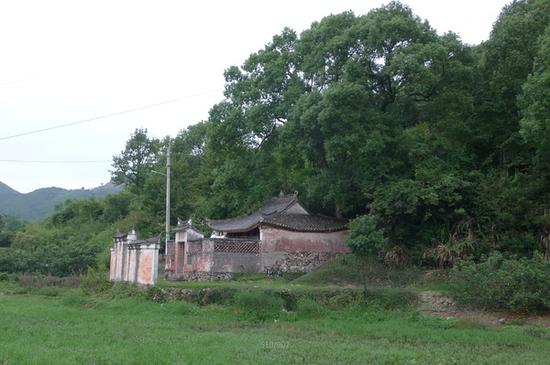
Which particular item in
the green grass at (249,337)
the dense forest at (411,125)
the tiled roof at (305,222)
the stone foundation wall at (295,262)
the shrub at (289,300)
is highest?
the dense forest at (411,125)

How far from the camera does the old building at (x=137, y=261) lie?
21.6 metres

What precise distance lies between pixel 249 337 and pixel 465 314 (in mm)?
6604

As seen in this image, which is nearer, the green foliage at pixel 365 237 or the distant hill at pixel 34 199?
the green foliage at pixel 365 237

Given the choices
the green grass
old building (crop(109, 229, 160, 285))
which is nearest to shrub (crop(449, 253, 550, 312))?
the green grass

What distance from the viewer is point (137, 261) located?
22875 mm

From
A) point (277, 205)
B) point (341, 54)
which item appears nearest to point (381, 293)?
point (341, 54)

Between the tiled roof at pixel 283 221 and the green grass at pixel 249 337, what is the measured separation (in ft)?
35.1

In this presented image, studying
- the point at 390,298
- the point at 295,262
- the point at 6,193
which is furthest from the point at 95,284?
the point at 6,193

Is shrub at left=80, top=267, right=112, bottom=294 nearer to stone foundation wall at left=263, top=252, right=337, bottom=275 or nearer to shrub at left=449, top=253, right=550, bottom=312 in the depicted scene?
stone foundation wall at left=263, top=252, right=337, bottom=275

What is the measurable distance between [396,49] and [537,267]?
11854mm

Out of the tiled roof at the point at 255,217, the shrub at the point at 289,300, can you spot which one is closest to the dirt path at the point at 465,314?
the shrub at the point at 289,300

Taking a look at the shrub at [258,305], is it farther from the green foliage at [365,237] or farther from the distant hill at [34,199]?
the distant hill at [34,199]

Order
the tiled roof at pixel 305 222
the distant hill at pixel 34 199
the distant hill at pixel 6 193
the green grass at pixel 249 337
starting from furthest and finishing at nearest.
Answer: the distant hill at pixel 6 193, the distant hill at pixel 34 199, the tiled roof at pixel 305 222, the green grass at pixel 249 337

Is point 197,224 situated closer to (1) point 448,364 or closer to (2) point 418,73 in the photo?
(2) point 418,73
